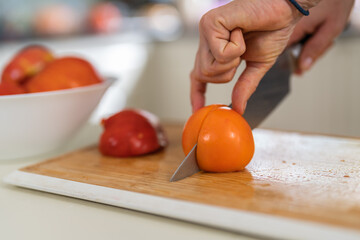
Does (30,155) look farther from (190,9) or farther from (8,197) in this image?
(190,9)

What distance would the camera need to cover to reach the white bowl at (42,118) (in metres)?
0.84

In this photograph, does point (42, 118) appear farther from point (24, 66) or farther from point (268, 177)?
point (268, 177)

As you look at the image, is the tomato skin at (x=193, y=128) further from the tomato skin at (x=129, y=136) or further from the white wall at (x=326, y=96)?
the white wall at (x=326, y=96)

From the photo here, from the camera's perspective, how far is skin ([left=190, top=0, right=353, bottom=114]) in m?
0.69

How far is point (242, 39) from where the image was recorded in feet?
2.29

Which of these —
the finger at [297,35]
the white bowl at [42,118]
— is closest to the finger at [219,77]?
the white bowl at [42,118]

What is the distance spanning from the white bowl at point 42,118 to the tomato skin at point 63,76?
37mm

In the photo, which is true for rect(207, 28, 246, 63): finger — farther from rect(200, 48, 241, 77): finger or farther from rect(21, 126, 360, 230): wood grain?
rect(21, 126, 360, 230): wood grain

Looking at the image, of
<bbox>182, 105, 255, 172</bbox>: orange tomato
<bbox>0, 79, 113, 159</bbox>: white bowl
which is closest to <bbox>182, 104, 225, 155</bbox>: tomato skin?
<bbox>182, 105, 255, 172</bbox>: orange tomato

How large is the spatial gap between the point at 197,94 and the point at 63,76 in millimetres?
336

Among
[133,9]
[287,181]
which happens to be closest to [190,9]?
[133,9]

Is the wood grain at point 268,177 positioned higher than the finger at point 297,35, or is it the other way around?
the finger at point 297,35

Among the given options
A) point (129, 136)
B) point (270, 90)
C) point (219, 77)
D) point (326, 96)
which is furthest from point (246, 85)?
point (326, 96)

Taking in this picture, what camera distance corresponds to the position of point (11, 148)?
0.89 meters
